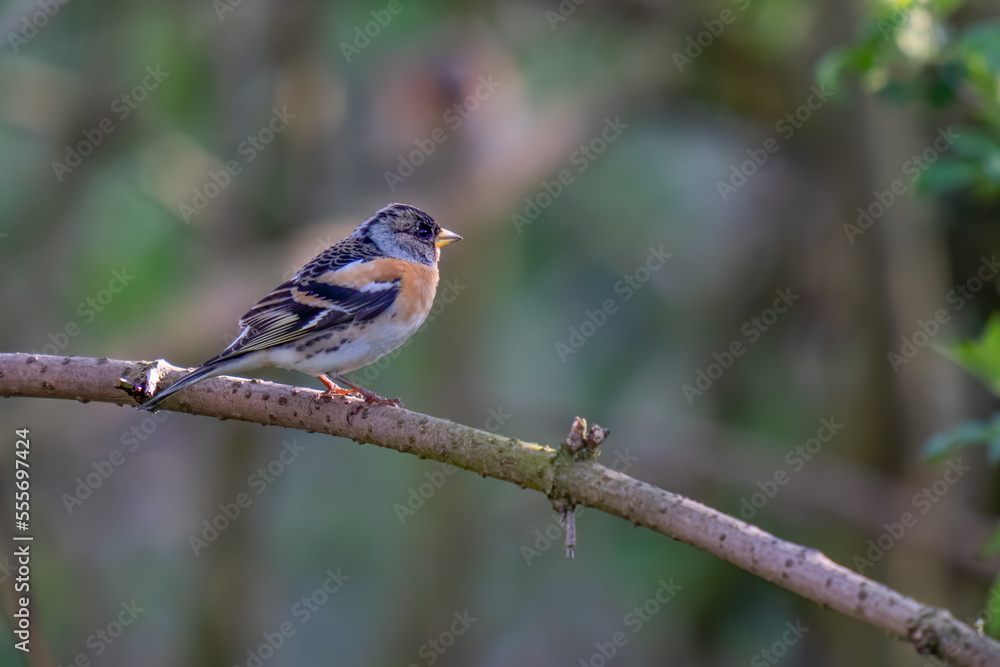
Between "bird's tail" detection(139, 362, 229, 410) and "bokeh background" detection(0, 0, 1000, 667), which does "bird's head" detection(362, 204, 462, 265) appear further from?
"bird's tail" detection(139, 362, 229, 410)

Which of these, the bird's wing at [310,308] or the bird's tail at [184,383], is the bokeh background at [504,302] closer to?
the bird's wing at [310,308]

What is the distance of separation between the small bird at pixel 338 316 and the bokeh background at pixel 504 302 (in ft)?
4.90

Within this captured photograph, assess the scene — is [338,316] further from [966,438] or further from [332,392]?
[966,438]

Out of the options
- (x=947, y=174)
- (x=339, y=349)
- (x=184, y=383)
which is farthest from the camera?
(x=339, y=349)

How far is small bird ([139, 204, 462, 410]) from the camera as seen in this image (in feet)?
16.1

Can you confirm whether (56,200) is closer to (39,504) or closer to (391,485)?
(39,504)

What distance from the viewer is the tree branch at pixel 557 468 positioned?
2318 millimetres

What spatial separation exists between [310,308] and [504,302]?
4831 mm

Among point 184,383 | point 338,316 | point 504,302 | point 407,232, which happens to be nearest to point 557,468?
point 184,383

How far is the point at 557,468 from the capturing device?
3.15m

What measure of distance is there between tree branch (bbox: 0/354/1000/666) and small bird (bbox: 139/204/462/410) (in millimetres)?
692

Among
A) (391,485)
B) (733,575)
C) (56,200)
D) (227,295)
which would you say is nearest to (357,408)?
(227,295)

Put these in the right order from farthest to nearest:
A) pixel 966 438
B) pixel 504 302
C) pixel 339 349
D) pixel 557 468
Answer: pixel 504 302
pixel 339 349
pixel 966 438
pixel 557 468

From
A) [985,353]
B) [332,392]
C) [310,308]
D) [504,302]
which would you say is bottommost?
[332,392]
